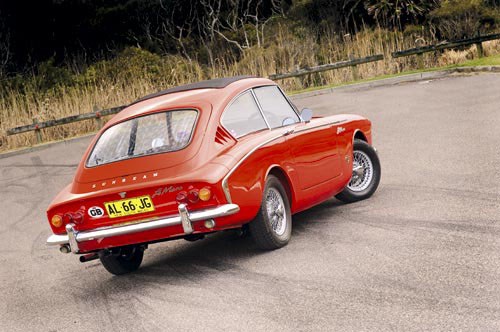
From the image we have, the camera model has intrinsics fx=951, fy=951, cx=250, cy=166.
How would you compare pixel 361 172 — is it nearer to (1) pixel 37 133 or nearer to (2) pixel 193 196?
(2) pixel 193 196

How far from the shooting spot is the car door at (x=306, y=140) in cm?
884

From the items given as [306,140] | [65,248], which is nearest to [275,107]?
[306,140]

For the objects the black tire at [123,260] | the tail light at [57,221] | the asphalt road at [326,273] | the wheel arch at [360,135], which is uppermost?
the tail light at [57,221]

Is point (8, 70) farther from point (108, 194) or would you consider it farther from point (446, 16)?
point (108, 194)

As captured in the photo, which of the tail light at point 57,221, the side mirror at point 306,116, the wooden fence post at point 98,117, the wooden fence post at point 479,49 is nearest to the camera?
the tail light at point 57,221

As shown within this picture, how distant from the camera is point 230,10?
4509 cm

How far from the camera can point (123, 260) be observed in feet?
28.5

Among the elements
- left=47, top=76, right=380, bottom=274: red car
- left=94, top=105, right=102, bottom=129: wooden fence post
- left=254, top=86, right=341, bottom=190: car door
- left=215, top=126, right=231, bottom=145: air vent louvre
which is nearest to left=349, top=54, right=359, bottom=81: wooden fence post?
left=94, top=105, right=102, bottom=129: wooden fence post

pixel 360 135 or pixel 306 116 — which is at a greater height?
pixel 306 116

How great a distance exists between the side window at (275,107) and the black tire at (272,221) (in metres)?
0.79

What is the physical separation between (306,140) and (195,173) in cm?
172

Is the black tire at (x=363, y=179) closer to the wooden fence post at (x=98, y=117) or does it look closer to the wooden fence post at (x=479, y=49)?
the wooden fence post at (x=98, y=117)

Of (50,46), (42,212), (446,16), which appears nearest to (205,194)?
(42,212)

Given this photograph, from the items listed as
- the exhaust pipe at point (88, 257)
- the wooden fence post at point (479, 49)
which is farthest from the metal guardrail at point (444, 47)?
the exhaust pipe at point (88, 257)
